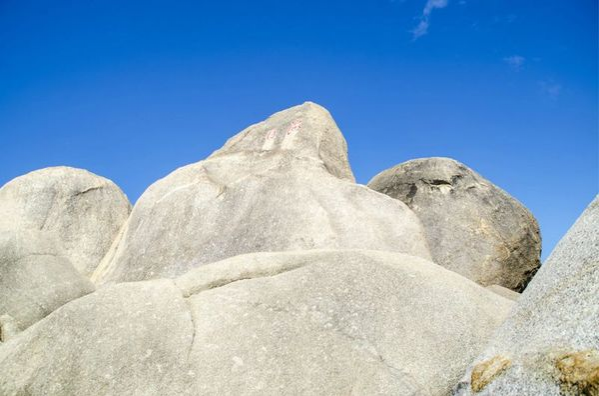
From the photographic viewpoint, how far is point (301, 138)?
11.8 metres

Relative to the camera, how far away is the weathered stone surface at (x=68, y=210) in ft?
38.4

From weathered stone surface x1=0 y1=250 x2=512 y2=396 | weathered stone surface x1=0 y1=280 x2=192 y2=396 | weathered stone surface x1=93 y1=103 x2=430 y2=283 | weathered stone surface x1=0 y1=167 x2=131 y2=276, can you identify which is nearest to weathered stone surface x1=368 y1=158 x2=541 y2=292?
weathered stone surface x1=93 y1=103 x2=430 y2=283

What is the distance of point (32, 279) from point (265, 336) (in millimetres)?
4194

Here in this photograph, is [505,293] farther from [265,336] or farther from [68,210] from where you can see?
[68,210]

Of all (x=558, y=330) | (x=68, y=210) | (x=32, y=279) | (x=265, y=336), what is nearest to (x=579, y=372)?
(x=558, y=330)

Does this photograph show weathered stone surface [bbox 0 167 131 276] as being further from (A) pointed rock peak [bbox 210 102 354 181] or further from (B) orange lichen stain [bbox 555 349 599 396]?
(B) orange lichen stain [bbox 555 349 599 396]

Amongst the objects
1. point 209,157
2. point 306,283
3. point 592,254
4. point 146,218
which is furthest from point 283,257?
point 209,157

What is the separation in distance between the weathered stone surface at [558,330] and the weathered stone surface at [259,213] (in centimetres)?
468

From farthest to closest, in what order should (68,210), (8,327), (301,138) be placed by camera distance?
(68,210) < (301,138) < (8,327)

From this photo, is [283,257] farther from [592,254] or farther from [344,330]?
[592,254]

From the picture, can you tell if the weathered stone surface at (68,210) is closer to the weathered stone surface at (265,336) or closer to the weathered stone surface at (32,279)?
the weathered stone surface at (32,279)

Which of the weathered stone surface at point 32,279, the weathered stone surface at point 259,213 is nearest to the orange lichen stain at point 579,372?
the weathered stone surface at point 259,213

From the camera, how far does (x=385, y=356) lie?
551 centimetres

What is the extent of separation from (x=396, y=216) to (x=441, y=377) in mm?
4943
